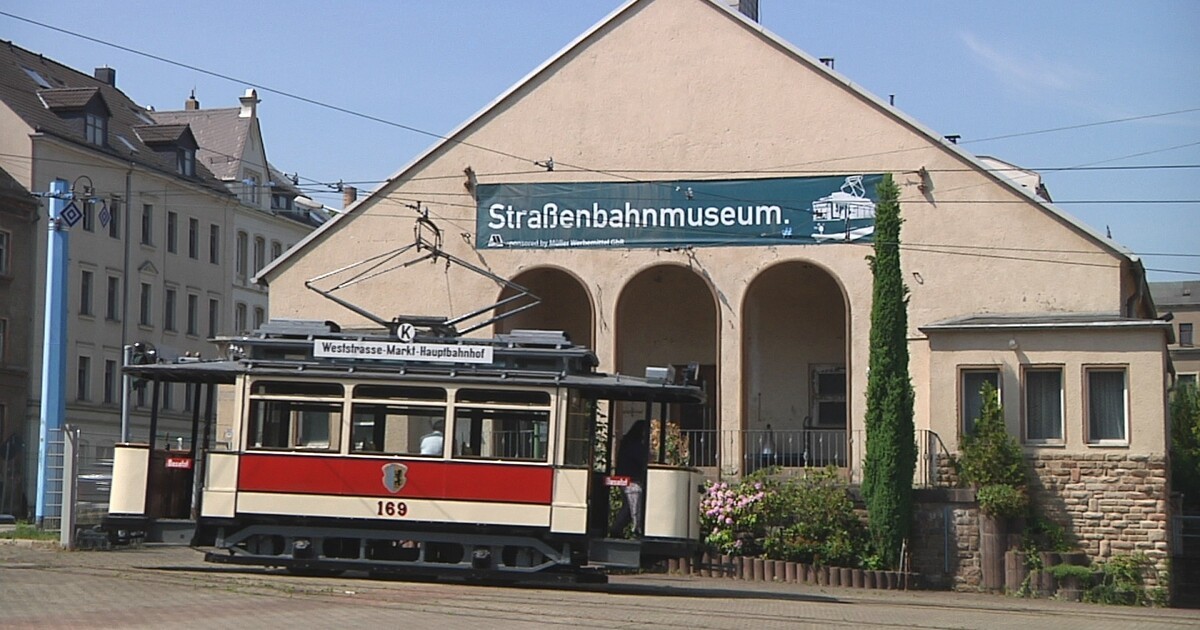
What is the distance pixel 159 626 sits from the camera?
511 inches

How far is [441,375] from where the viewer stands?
19.9 m

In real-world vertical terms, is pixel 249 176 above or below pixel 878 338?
above

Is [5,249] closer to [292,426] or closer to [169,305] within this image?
[169,305]

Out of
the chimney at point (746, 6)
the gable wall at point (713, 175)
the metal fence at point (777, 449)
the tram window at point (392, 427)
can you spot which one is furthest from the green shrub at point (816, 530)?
the chimney at point (746, 6)

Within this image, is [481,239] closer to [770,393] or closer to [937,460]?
[770,393]

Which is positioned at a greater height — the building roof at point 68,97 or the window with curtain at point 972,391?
the building roof at point 68,97

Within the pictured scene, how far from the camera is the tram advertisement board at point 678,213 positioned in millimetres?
30203

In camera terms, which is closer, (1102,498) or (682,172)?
(1102,498)

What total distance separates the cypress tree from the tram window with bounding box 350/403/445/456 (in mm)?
9805

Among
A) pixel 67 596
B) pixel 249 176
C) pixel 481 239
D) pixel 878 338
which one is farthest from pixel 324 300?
pixel 249 176

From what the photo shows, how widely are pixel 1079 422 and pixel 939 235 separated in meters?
4.32

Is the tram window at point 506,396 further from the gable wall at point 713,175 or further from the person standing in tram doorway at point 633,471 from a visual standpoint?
the gable wall at point 713,175

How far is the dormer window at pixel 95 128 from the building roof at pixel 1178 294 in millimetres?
66272

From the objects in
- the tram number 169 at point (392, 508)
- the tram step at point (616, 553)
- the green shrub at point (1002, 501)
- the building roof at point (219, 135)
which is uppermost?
the building roof at point (219, 135)
